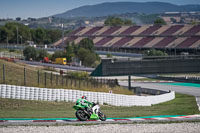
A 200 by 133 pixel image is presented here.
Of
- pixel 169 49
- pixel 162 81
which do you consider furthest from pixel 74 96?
pixel 169 49

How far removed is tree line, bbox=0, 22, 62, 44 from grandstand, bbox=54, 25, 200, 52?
59.1 ft

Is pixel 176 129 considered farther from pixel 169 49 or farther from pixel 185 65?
pixel 169 49

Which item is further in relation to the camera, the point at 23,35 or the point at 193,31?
the point at 23,35

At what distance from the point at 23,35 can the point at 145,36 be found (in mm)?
54588

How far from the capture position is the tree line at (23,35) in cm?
16312

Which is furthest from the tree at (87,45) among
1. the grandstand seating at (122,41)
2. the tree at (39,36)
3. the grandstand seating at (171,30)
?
the tree at (39,36)

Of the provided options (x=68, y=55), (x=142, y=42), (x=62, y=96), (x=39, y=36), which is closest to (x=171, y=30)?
(x=142, y=42)

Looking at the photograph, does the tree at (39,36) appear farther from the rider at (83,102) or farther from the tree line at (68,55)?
the rider at (83,102)

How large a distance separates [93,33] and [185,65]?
10798 cm

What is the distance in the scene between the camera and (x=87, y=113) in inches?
868

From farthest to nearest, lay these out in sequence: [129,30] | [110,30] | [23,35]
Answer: [23,35]
[110,30]
[129,30]

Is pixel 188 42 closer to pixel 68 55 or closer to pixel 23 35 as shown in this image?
pixel 68 55

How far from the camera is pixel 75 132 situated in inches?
752

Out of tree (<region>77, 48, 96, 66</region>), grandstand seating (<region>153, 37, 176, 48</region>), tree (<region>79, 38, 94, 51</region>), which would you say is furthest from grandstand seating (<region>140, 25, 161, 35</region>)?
tree (<region>77, 48, 96, 66</region>)
